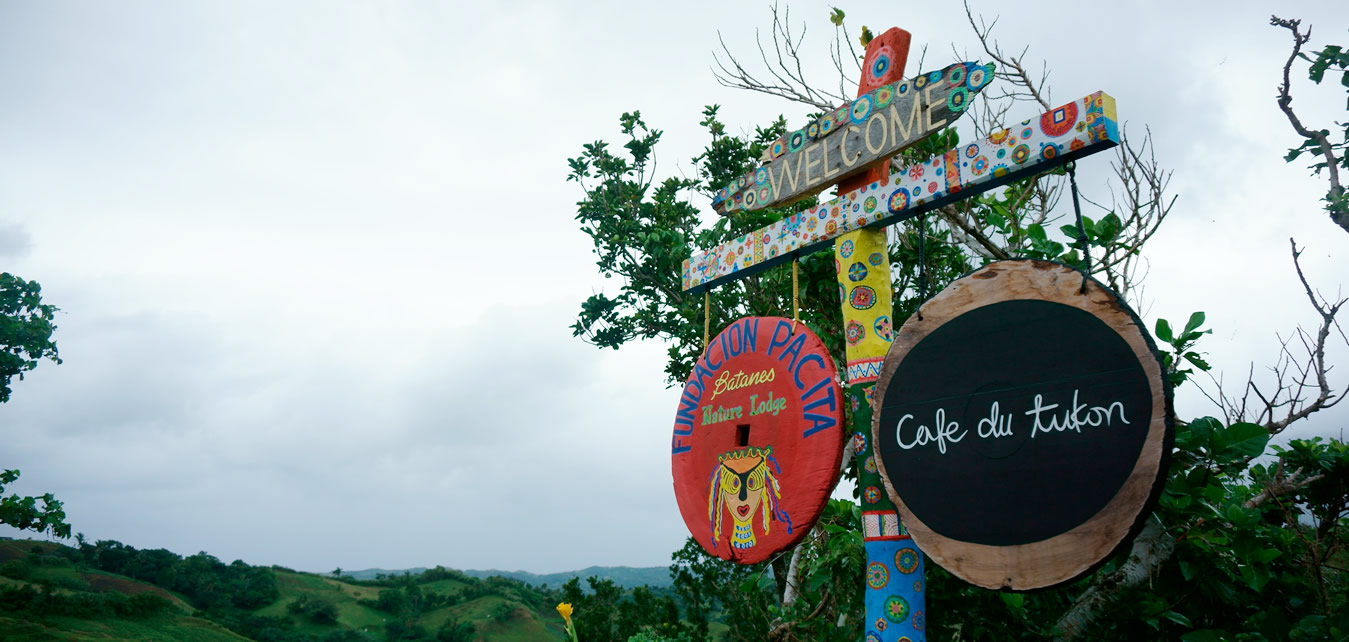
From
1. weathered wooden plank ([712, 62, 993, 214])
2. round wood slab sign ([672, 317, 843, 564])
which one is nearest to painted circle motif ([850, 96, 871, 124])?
weathered wooden plank ([712, 62, 993, 214])

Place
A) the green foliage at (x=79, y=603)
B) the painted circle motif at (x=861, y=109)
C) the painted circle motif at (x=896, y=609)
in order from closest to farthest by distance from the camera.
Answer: the painted circle motif at (x=896, y=609) → the painted circle motif at (x=861, y=109) → the green foliage at (x=79, y=603)

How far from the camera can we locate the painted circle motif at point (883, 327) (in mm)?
2887

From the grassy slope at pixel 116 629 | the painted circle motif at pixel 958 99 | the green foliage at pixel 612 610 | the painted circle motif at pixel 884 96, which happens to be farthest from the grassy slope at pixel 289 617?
the painted circle motif at pixel 958 99

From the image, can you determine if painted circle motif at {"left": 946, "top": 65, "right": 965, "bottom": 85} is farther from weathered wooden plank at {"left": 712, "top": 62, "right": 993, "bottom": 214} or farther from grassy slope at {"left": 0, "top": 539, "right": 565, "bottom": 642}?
grassy slope at {"left": 0, "top": 539, "right": 565, "bottom": 642}

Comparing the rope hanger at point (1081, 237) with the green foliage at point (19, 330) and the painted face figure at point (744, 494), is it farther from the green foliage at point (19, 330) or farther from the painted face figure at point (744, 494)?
the green foliage at point (19, 330)

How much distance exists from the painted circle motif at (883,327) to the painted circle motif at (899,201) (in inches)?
16.0

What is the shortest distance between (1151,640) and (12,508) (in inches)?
408

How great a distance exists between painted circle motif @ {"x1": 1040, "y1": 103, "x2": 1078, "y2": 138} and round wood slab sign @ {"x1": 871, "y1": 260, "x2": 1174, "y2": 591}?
47 centimetres

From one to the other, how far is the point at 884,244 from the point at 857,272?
0.52 ft

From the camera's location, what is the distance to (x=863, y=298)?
2.95 m

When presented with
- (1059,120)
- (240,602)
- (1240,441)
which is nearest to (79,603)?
(240,602)

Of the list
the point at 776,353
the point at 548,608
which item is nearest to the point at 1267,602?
the point at 776,353

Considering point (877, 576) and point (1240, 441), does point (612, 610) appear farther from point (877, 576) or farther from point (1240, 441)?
point (1240, 441)

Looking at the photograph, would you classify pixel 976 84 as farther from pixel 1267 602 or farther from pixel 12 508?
pixel 12 508
